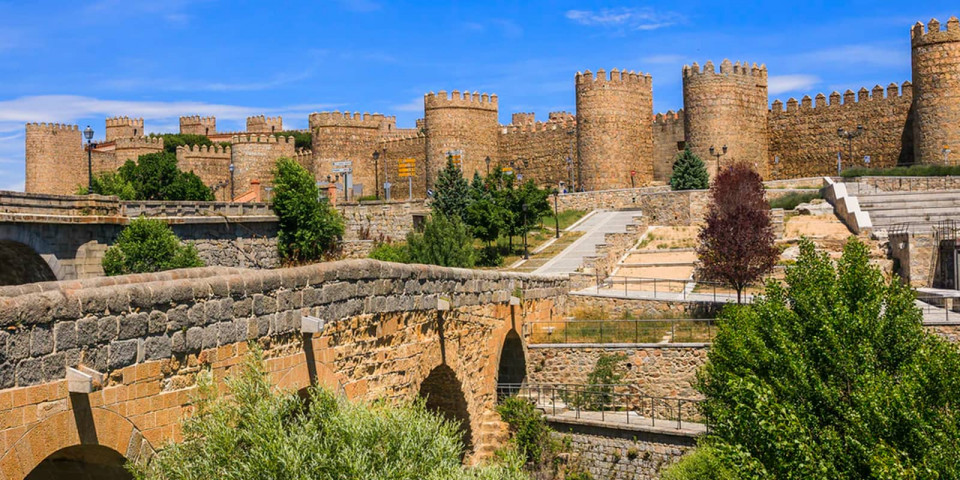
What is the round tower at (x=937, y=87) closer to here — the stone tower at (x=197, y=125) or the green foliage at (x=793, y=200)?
the green foliage at (x=793, y=200)

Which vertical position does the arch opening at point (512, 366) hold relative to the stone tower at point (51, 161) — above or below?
below

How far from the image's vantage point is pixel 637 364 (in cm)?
2161

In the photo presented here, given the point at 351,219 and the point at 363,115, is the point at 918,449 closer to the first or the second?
the point at 351,219

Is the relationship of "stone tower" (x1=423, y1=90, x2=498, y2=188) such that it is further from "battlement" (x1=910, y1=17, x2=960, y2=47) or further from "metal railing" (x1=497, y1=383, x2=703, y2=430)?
"metal railing" (x1=497, y1=383, x2=703, y2=430)

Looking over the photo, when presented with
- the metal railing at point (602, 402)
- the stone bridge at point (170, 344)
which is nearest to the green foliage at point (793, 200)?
the metal railing at point (602, 402)

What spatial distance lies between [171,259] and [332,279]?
19234 millimetres

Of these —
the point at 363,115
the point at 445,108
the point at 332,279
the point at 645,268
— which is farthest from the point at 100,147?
the point at 332,279

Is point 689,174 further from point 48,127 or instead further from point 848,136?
point 48,127

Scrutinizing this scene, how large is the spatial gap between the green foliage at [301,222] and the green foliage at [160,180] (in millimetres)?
17833

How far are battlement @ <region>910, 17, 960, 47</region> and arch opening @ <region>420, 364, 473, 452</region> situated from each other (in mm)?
31532

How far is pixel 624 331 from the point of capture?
905 inches

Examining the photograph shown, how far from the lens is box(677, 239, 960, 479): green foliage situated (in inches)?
424

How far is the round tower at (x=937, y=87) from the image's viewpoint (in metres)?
40.7

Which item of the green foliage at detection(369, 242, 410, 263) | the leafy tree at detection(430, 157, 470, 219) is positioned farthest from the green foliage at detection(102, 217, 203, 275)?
the leafy tree at detection(430, 157, 470, 219)
